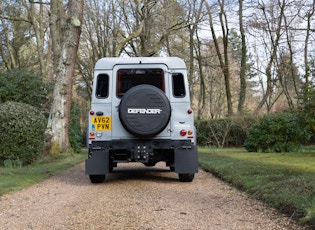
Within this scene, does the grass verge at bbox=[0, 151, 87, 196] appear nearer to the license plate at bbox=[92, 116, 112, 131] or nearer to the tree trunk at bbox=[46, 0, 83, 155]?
the tree trunk at bbox=[46, 0, 83, 155]

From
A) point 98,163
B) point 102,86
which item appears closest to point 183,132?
point 98,163

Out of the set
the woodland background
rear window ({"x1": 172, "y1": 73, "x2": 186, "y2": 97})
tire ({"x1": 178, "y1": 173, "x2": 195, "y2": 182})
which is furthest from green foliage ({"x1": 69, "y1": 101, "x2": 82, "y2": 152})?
rear window ({"x1": 172, "y1": 73, "x2": 186, "y2": 97})

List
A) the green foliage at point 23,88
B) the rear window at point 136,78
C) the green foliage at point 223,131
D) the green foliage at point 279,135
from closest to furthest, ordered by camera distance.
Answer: the rear window at point 136,78
the green foliage at point 279,135
the green foliage at point 23,88
the green foliage at point 223,131

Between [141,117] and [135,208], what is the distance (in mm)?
2737

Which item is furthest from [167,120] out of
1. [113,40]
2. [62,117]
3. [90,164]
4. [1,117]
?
[113,40]

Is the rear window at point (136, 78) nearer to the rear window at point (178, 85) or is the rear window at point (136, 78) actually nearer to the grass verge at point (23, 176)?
the rear window at point (178, 85)

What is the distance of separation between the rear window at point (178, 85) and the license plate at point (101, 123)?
1600 millimetres

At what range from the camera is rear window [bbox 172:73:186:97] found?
9156mm


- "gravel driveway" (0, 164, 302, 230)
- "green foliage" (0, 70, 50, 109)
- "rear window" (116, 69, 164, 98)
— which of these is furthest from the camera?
"green foliage" (0, 70, 50, 109)

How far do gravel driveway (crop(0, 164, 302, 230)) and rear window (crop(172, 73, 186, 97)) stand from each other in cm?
203

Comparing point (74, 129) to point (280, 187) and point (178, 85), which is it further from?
point (280, 187)

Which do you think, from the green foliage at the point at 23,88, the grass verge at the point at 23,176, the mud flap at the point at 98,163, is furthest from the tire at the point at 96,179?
the green foliage at the point at 23,88

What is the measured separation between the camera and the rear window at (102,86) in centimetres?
915

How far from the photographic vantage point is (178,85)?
9.20 m
